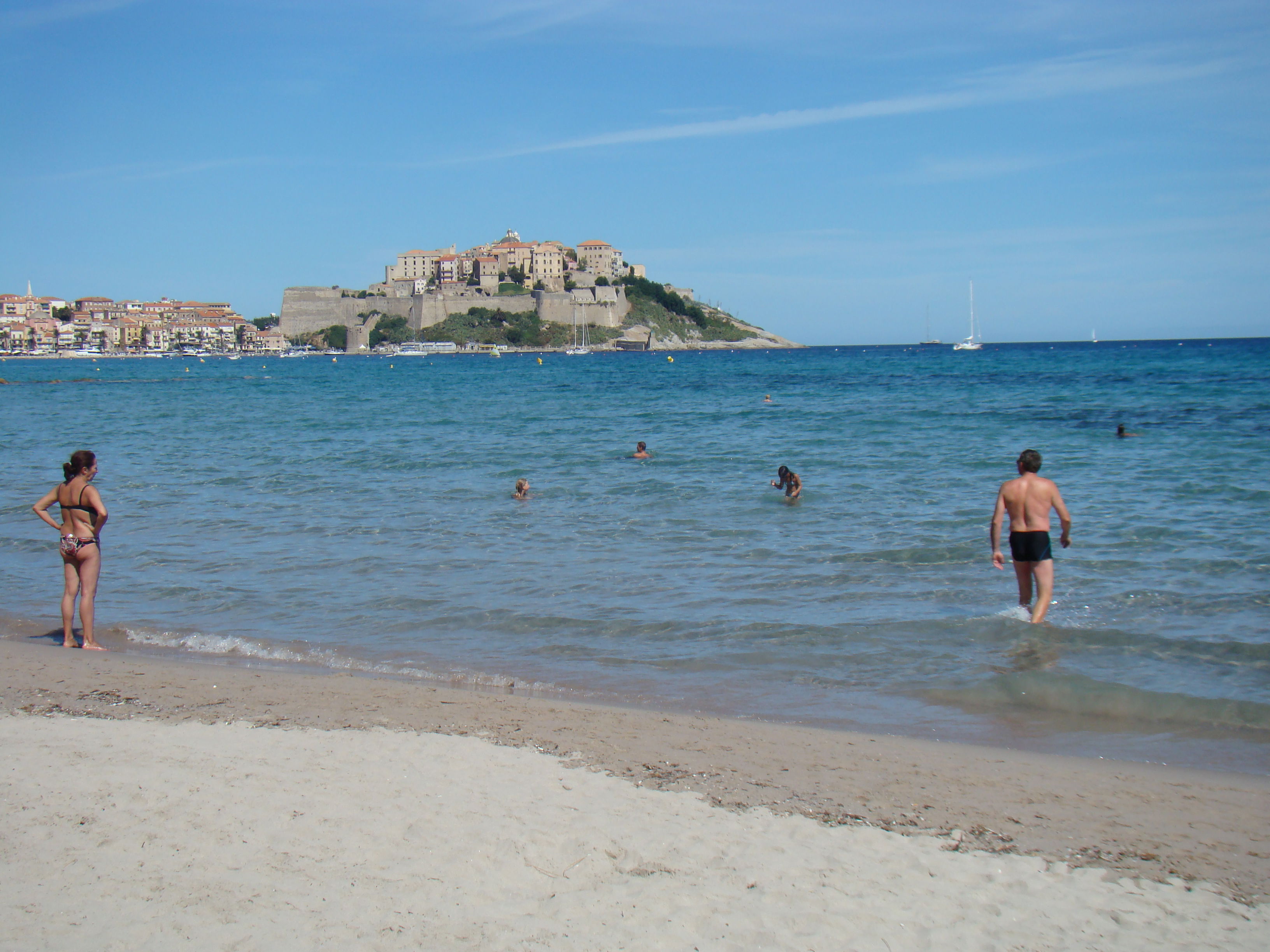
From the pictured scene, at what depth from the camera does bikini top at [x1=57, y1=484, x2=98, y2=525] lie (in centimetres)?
655

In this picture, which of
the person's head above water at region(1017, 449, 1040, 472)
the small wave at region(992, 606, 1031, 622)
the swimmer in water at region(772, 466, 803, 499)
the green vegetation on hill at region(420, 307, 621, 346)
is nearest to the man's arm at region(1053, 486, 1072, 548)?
the person's head above water at region(1017, 449, 1040, 472)

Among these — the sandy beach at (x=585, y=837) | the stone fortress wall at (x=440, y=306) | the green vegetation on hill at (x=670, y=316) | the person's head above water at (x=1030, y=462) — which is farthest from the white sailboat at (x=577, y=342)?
the sandy beach at (x=585, y=837)

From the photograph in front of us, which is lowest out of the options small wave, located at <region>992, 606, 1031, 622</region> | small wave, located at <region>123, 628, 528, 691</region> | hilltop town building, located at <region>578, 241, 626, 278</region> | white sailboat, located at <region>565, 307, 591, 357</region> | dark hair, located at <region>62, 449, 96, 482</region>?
small wave, located at <region>123, 628, 528, 691</region>

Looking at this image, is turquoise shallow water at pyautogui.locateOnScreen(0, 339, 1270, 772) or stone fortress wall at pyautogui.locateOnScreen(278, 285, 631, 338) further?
stone fortress wall at pyautogui.locateOnScreen(278, 285, 631, 338)

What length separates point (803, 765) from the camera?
4.46 m

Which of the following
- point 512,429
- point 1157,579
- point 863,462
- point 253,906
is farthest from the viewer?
point 512,429

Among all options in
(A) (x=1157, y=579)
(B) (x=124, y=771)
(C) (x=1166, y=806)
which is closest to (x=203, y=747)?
(B) (x=124, y=771)

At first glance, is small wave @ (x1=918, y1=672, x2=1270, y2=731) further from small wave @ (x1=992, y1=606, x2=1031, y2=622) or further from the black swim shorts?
the black swim shorts

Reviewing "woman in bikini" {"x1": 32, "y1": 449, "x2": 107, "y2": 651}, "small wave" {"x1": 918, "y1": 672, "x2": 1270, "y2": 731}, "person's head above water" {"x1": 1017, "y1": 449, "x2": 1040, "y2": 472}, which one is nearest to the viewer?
"small wave" {"x1": 918, "y1": 672, "x2": 1270, "y2": 731}

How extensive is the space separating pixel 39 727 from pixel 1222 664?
23.1ft

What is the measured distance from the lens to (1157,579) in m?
8.09

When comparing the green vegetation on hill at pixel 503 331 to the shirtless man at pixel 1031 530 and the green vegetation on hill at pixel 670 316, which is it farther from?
the shirtless man at pixel 1031 530

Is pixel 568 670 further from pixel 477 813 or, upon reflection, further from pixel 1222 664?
pixel 1222 664

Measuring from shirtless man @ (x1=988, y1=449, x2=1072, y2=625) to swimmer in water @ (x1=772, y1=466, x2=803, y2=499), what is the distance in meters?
5.26
